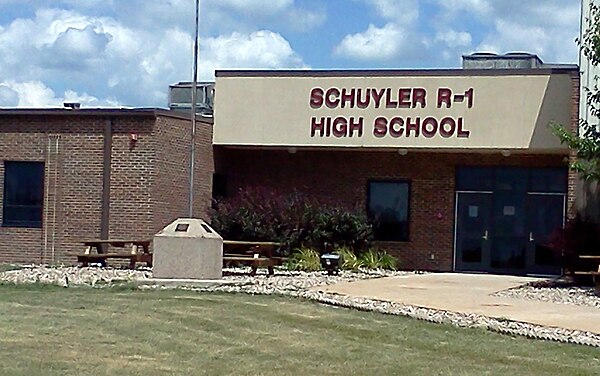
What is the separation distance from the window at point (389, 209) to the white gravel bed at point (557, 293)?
599 centimetres

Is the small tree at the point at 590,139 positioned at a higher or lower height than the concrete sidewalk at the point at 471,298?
higher

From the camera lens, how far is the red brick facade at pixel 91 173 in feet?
85.9

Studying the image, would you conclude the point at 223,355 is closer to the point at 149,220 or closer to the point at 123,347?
the point at 123,347

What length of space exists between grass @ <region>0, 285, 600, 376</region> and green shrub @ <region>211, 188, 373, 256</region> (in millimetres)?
9829

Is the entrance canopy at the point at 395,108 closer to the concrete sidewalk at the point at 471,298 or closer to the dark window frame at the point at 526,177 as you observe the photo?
the dark window frame at the point at 526,177

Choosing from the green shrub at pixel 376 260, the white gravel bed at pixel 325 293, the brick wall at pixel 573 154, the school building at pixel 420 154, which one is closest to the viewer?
the white gravel bed at pixel 325 293

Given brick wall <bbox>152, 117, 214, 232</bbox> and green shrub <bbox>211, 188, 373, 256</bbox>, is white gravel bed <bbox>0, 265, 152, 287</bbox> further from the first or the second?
green shrub <bbox>211, 188, 373, 256</bbox>

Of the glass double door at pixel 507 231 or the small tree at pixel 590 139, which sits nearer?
the small tree at pixel 590 139

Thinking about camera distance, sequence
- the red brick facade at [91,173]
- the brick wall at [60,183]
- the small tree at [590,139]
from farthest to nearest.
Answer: the brick wall at [60,183]
the red brick facade at [91,173]
the small tree at [590,139]

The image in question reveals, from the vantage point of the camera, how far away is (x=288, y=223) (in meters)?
27.0

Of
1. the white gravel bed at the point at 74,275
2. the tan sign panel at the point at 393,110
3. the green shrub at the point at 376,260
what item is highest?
the tan sign panel at the point at 393,110

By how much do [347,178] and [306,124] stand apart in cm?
202

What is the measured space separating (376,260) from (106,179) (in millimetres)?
6954

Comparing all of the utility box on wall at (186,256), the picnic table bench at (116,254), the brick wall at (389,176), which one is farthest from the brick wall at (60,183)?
the utility box on wall at (186,256)
